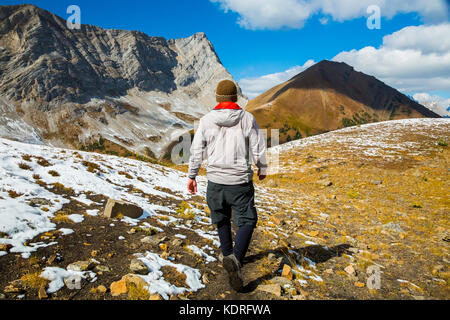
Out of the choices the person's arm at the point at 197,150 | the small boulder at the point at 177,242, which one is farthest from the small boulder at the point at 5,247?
the person's arm at the point at 197,150

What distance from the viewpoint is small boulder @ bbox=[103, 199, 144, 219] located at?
6.78 meters

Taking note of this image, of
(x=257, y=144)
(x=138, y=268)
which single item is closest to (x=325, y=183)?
(x=257, y=144)

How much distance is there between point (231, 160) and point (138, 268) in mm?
2572

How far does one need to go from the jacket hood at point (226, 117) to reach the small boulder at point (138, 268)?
2.94 meters

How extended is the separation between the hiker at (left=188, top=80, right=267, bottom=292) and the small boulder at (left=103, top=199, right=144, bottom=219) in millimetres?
3756

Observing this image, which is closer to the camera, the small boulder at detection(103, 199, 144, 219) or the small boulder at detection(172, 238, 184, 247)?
the small boulder at detection(172, 238, 184, 247)

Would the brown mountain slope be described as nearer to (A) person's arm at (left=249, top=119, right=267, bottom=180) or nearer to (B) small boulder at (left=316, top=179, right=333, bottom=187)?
(B) small boulder at (left=316, top=179, right=333, bottom=187)

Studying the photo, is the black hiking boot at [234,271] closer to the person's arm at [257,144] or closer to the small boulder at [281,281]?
the small boulder at [281,281]

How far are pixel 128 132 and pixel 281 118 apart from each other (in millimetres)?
112149

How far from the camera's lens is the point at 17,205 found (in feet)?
19.2

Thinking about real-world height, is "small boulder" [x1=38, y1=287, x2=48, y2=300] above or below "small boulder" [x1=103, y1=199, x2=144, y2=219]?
below

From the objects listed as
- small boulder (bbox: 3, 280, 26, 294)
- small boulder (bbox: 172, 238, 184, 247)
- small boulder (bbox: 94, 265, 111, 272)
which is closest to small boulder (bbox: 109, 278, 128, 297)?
small boulder (bbox: 94, 265, 111, 272)
